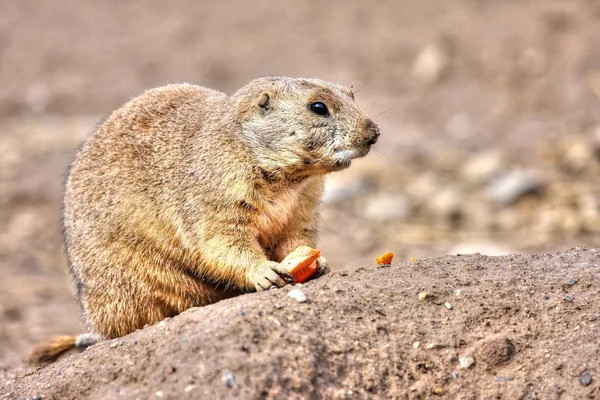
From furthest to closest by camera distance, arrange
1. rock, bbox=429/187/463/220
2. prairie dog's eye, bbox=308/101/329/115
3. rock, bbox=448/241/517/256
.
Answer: rock, bbox=429/187/463/220, rock, bbox=448/241/517/256, prairie dog's eye, bbox=308/101/329/115

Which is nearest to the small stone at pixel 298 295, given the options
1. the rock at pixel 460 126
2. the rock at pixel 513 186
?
the rock at pixel 513 186

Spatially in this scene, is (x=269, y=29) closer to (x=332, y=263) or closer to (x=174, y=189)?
(x=332, y=263)

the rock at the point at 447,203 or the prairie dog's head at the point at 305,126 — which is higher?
the rock at the point at 447,203

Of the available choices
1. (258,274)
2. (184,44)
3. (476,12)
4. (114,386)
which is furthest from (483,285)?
(184,44)

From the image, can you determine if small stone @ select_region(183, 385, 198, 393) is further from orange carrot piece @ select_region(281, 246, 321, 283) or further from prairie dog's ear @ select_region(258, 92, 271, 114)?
prairie dog's ear @ select_region(258, 92, 271, 114)

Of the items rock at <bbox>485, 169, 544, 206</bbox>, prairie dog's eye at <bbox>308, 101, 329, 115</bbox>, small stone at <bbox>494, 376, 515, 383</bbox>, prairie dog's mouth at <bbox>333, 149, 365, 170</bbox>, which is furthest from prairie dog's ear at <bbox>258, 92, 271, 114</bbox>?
rock at <bbox>485, 169, 544, 206</bbox>

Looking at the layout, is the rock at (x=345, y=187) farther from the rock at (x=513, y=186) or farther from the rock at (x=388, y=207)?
the rock at (x=513, y=186)
